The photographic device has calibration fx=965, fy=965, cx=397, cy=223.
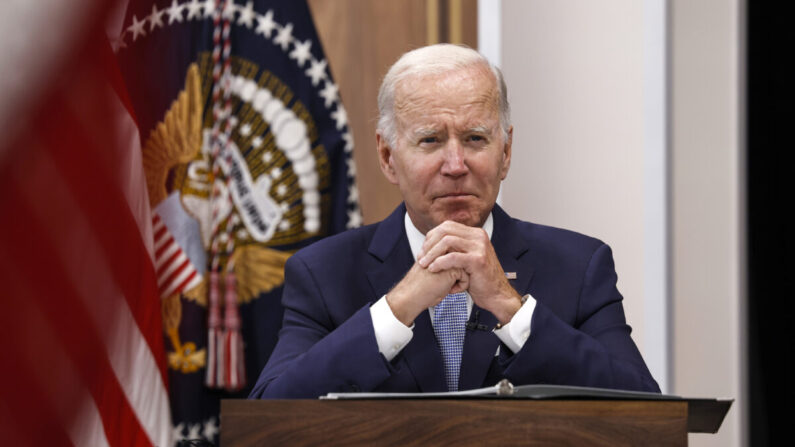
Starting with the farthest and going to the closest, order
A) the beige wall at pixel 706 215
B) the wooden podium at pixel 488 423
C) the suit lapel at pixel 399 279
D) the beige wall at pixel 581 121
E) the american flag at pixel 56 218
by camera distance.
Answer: the beige wall at pixel 581 121 → the beige wall at pixel 706 215 → the suit lapel at pixel 399 279 → the wooden podium at pixel 488 423 → the american flag at pixel 56 218

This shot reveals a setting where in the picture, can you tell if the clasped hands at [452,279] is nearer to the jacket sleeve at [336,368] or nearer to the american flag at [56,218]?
the jacket sleeve at [336,368]

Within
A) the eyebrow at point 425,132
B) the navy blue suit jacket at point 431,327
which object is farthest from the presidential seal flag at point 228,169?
the eyebrow at point 425,132

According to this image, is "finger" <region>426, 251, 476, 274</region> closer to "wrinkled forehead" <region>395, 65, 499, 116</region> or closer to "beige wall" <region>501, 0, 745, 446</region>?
"wrinkled forehead" <region>395, 65, 499, 116</region>

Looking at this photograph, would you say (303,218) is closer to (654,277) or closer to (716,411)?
(654,277)

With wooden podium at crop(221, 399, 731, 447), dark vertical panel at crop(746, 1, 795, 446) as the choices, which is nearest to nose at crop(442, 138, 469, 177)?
wooden podium at crop(221, 399, 731, 447)

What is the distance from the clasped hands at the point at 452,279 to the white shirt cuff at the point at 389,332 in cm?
2

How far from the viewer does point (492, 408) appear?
155cm

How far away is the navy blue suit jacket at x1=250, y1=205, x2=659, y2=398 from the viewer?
81.4 inches

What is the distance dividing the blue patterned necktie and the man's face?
205 mm

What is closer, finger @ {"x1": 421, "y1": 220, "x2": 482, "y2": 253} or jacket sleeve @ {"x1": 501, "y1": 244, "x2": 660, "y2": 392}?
jacket sleeve @ {"x1": 501, "y1": 244, "x2": 660, "y2": 392}

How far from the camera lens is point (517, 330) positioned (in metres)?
2.13

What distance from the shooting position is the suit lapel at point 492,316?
2.27m

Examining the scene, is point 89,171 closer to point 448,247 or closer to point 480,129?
point 448,247

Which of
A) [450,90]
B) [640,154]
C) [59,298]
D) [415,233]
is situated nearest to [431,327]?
[415,233]
